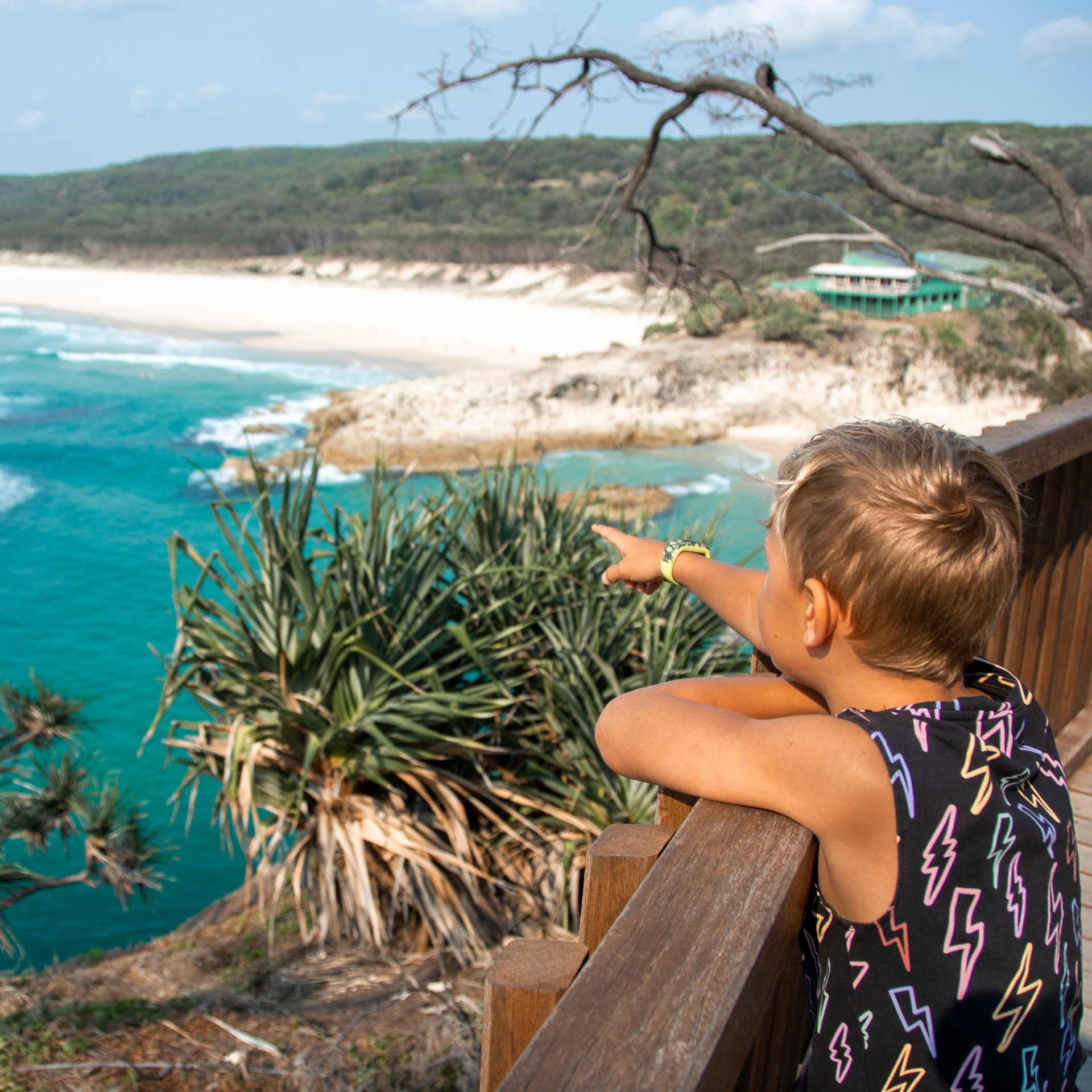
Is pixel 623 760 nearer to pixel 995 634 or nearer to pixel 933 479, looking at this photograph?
pixel 933 479

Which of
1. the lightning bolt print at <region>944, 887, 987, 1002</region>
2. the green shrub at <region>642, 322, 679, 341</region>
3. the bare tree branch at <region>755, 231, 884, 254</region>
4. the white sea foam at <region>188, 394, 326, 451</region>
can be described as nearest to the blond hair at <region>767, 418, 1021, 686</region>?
the lightning bolt print at <region>944, 887, 987, 1002</region>

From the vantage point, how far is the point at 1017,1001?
105 cm

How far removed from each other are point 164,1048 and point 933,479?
3748 millimetres

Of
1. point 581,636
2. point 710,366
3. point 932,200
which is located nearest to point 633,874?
point 581,636

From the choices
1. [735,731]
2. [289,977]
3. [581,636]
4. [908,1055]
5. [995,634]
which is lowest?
[289,977]

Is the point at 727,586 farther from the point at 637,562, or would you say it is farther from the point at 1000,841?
the point at 1000,841

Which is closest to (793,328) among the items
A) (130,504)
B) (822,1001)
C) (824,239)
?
(130,504)

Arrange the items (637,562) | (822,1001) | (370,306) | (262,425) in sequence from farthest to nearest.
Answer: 1. (370,306)
2. (262,425)
3. (637,562)
4. (822,1001)

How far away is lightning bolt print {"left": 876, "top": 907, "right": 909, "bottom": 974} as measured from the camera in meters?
1.04

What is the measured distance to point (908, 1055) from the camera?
3.46ft

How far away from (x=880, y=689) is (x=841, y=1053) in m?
0.39

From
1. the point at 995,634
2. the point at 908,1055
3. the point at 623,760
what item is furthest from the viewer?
the point at 995,634

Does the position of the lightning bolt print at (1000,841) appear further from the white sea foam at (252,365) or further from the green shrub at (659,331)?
the white sea foam at (252,365)

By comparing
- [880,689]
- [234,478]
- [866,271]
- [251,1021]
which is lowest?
[251,1021]
